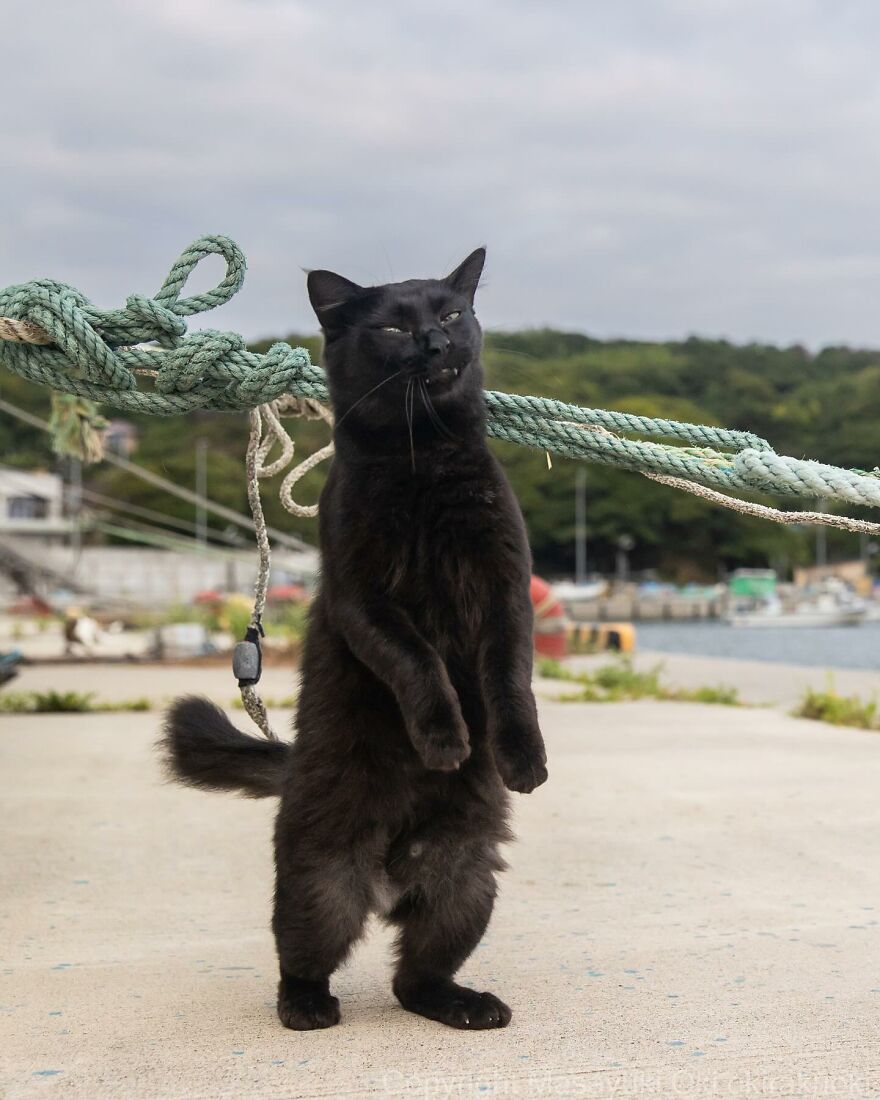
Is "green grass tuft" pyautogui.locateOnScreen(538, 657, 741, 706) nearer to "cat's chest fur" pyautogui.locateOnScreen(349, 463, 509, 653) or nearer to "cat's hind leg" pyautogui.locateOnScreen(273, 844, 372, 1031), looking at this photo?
"cat's hind leg" pyautogui.locateOnScreen(273, 844, 372, 1031)

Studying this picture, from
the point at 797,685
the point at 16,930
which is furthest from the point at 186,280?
Result: the point at 797,685

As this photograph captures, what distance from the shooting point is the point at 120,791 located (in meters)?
5.43

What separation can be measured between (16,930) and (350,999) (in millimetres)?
1104

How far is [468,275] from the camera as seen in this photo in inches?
100

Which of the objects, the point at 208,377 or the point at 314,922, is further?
the point at 208,377

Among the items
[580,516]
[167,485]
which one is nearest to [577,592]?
[580,516]

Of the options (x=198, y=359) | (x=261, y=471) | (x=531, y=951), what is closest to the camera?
(x=198, y=359)

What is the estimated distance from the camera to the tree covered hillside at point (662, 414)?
61.2 metres

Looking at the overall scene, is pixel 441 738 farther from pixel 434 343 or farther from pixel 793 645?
pixel 793 645

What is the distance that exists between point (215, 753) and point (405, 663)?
856 millimetres

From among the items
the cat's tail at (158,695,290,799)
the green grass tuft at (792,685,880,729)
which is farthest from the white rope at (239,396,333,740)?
the green grass tuft at (792,685,880,729)

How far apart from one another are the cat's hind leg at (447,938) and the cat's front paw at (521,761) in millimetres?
317

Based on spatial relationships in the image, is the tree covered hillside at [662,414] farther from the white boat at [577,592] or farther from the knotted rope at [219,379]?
the knotted rope at [219,379]

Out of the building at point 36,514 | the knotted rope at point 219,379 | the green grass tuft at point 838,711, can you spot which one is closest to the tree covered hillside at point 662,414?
the building at point 36,514
